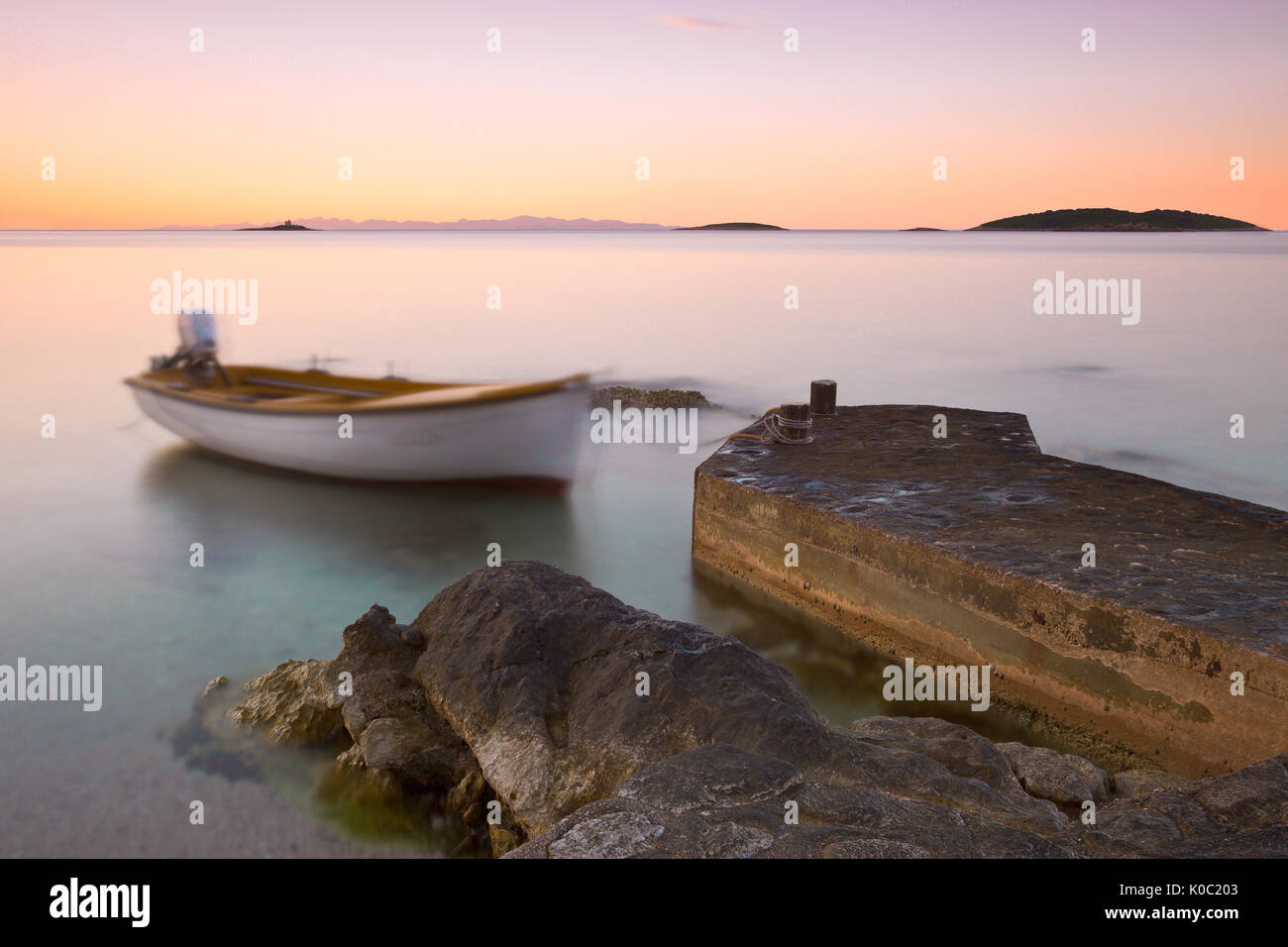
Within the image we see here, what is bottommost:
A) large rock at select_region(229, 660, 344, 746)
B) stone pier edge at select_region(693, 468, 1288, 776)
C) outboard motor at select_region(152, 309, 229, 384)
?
large rock at select_region(229, 660, 344, 746)

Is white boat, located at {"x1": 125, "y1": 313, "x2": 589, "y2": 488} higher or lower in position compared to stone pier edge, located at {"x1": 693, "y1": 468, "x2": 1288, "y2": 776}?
higher

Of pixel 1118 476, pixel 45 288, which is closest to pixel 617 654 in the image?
pixel 1118 476

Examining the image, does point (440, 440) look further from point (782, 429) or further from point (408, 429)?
point (782, 429)

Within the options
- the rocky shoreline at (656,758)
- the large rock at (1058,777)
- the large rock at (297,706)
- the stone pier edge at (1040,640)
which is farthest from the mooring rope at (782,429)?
the large rock at (1058,777)

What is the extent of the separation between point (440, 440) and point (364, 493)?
1.69 meters

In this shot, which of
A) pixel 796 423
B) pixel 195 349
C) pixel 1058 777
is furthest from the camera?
pixel 195 349

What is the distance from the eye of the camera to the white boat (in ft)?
35.5

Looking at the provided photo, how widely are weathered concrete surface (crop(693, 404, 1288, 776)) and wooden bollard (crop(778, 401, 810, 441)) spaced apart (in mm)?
169

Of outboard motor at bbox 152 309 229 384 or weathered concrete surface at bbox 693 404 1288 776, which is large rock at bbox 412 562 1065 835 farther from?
outboard motor at bbox 152 309 229 384

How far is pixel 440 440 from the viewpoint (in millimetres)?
11039

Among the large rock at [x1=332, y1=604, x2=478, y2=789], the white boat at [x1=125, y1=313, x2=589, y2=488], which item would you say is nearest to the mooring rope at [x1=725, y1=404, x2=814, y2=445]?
the white boat at [x1=125, y1=313, x2=589, y2=488]

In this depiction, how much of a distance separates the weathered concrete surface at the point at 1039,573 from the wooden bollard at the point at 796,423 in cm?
17

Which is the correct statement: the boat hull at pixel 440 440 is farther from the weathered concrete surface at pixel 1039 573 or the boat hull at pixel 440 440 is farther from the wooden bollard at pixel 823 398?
the wooden bollard at pixel 823 398

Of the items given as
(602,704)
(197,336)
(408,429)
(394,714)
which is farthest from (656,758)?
(197,336)
